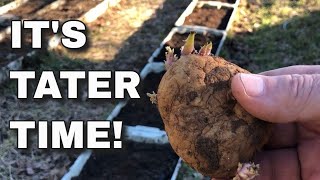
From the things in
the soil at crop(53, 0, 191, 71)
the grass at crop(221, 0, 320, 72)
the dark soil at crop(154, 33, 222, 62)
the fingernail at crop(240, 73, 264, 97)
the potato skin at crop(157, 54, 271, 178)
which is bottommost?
the soil at crop(53, 0, 191, 71)

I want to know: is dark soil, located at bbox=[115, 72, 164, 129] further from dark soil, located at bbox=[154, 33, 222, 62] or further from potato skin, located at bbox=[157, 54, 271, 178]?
potato skin, located at bbox=[157, 54, 271, 178]

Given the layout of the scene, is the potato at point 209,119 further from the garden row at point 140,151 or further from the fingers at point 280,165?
the garden row at point 140,151

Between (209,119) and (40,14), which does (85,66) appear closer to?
(40,14)

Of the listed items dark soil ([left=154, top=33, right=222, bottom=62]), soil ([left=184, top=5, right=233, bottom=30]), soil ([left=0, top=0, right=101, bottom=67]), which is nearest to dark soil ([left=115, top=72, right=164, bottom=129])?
dark soil ([left=154, top=33, right=222, bottom=62])

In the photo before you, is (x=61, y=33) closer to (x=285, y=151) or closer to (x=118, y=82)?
(x=118, y=82)

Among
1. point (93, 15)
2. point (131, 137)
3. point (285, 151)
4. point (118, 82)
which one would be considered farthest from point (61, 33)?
point (285, 151)
